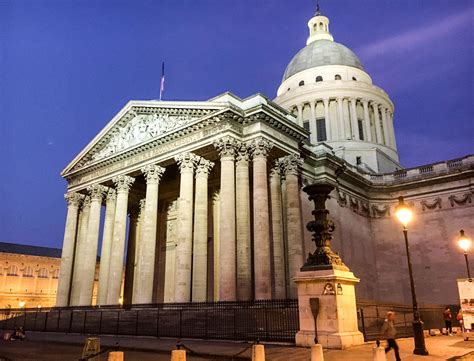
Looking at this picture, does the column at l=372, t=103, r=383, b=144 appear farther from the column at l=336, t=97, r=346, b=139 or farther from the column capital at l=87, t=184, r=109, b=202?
the column capital at l=87, t=184, r=109, b=202

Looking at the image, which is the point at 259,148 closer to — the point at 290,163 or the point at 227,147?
the point at 227,147

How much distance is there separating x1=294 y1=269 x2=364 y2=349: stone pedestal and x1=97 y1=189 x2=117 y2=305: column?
2231 centimetres

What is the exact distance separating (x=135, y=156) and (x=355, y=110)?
3222cm

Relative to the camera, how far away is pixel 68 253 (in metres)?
37.2

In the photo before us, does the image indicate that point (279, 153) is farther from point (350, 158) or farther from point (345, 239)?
point (350, 158)

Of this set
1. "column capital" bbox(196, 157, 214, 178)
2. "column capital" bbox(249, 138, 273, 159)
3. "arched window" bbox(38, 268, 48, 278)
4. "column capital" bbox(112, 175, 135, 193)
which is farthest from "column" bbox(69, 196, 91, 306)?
"arched window" bbox(38, 268, 48, 278)

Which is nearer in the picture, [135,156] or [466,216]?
[135,156]

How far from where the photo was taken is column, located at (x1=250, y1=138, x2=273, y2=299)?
24.7 m

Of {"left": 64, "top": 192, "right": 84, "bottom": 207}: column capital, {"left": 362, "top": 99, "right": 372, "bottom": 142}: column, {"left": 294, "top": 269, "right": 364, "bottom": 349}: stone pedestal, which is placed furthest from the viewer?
{"left": 362, "top": 99, "right": 372, "bottom": 142}: column

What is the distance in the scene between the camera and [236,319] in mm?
19969

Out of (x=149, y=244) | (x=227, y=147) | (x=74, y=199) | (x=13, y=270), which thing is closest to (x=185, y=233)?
(x=149, y=244)

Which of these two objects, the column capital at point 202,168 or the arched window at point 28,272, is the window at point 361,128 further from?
the arched window at point 28,272

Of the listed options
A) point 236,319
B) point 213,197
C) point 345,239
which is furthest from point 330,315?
point 345,239

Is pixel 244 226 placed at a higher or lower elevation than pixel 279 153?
lower
